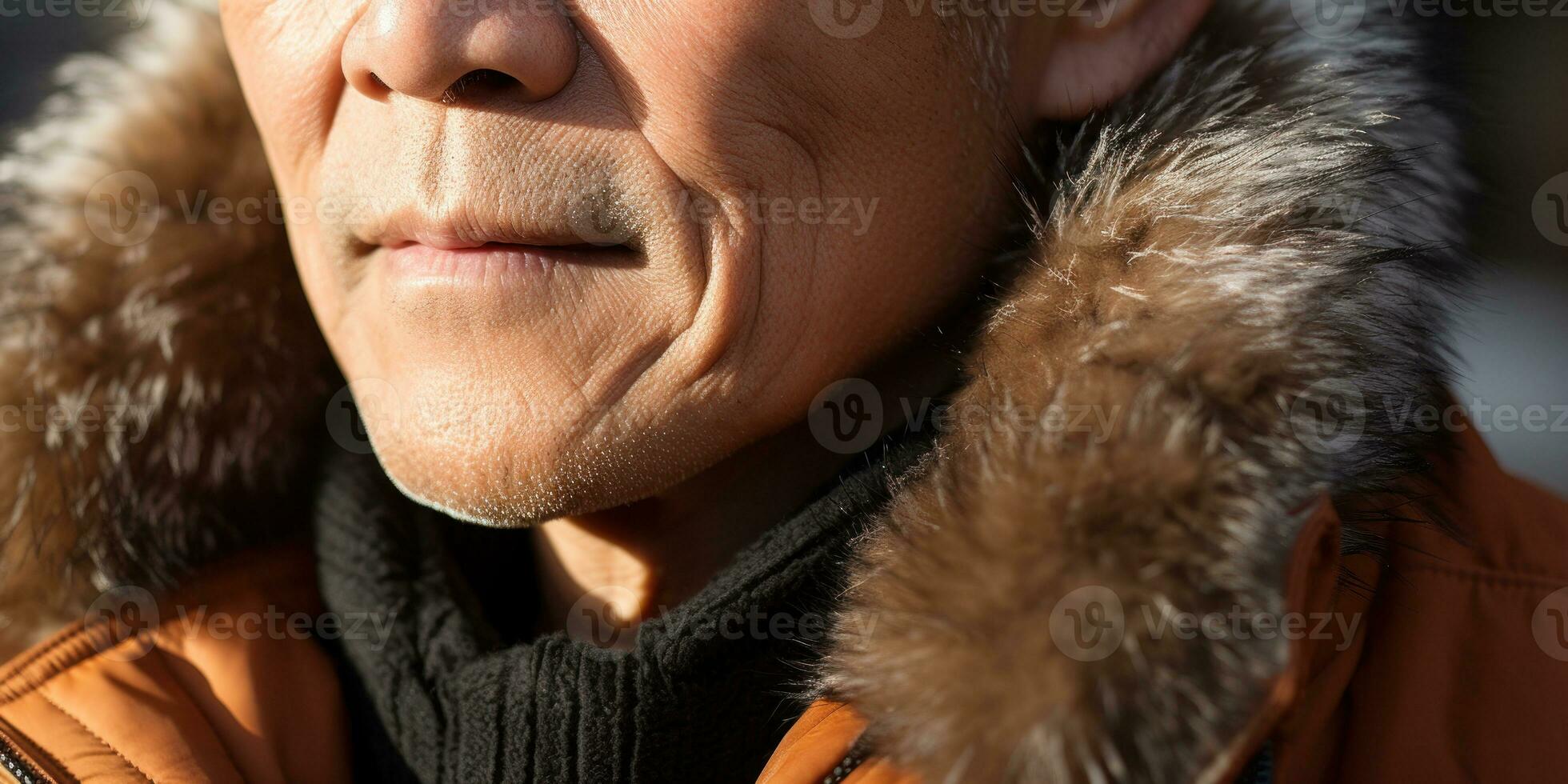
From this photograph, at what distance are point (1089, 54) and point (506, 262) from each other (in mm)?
860

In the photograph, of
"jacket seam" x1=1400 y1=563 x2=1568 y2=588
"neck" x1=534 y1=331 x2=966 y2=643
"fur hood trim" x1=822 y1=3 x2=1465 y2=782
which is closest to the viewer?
"fur hood trim" x1=822 y1=3 x2=1465 y2=782

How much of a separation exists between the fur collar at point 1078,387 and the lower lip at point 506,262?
18.7 inches

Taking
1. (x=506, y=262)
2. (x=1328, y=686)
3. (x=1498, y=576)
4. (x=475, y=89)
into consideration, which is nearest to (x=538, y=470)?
(x=506, y=262)

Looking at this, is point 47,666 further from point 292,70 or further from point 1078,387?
point 1078,387

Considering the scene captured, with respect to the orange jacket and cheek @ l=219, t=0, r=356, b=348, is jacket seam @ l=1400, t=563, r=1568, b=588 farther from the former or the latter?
cheek @ l=219, t=0, r=356, b=348

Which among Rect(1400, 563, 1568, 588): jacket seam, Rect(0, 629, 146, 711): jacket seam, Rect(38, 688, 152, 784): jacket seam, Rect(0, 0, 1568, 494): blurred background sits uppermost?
Rect(0, 629, 146, 711): jacket seam

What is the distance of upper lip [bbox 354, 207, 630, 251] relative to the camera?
143cm

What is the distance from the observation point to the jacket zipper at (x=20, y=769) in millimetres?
1554

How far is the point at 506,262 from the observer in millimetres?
1469

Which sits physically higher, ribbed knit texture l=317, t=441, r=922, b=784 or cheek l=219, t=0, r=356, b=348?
cheek l=219, t=0, r=356, b=348

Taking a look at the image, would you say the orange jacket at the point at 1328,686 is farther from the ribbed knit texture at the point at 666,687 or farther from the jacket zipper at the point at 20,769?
the ribbed knit texture at the point at 666,687

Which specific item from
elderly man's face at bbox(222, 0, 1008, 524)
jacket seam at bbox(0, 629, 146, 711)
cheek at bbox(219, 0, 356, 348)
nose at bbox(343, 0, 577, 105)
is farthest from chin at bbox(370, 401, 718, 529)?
jacket seam at bbox(0, 629, 146, 711)

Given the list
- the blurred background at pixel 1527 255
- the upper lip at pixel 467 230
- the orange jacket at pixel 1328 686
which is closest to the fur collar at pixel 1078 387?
the orange jacket at pixel 1328 686

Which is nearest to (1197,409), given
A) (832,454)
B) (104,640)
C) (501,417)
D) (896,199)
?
(896,199)
